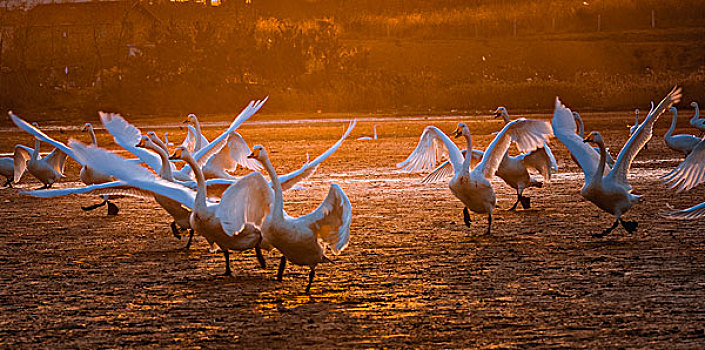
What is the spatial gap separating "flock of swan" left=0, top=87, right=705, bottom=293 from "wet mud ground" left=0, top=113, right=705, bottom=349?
43cm

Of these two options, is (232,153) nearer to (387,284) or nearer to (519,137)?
(519,137)

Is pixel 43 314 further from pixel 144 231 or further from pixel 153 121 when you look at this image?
pixel 153 121

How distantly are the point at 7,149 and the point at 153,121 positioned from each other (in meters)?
13.4

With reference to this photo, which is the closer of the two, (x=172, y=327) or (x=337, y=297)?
(x=172, y=327)

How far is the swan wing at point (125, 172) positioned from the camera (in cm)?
914

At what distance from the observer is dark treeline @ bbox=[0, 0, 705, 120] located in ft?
158

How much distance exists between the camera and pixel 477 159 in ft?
44.1

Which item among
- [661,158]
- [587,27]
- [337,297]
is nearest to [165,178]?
[337,297]

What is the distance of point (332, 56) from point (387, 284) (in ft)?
157

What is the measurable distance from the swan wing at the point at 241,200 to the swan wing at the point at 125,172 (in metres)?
1.36

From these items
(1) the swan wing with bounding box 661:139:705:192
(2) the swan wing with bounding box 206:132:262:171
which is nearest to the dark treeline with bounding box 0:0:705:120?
(2) the swan wing with bounding box 206:132:262:171

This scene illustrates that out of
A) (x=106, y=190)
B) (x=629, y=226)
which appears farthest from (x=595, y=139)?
(x=106, y=190)

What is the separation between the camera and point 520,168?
13.7 m

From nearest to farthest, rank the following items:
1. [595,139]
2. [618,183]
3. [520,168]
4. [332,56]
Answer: [618,183] → [595,139] → [520,168] → [332,56]
